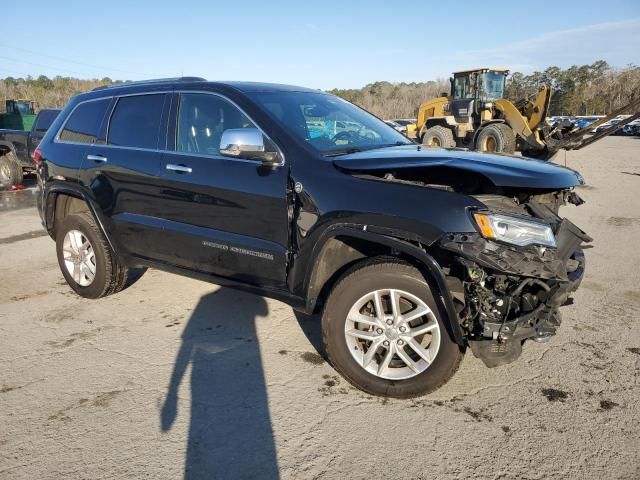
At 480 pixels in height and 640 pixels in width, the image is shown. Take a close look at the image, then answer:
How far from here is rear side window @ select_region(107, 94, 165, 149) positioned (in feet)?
13.3

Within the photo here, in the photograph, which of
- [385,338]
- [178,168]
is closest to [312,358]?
[385,338]

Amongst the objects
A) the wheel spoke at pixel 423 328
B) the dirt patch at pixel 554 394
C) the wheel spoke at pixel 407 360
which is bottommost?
the dirt patch at pixel 554 394

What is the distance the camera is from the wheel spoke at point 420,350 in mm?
2895

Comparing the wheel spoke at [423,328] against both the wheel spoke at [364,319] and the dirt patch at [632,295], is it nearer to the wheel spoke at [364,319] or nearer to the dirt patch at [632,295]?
the wheel spoke at [364,319]

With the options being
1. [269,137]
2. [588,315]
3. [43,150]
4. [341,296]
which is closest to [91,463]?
[341,296]

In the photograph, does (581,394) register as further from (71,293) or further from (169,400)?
(71,293)

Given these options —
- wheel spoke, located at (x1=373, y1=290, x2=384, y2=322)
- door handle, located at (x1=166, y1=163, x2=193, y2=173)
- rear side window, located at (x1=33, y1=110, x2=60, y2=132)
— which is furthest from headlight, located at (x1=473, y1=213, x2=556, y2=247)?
rear side window, located at (x1=33, y1=110, x2=60, y2=132)

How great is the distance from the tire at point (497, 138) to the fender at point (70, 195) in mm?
12823

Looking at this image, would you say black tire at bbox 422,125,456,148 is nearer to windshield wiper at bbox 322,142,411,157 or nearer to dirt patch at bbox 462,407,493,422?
windshield wiper at bbox 322,142,411,157

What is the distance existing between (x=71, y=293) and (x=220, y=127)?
2582 mm

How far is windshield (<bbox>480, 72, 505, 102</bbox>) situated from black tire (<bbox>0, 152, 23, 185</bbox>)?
1436 cm

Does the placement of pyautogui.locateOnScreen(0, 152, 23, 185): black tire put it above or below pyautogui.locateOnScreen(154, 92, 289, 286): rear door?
below

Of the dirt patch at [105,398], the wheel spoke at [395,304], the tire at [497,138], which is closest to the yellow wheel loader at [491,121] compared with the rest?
the tire at [497,138]

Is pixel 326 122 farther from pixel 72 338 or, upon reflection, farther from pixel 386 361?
pixel 72 338
